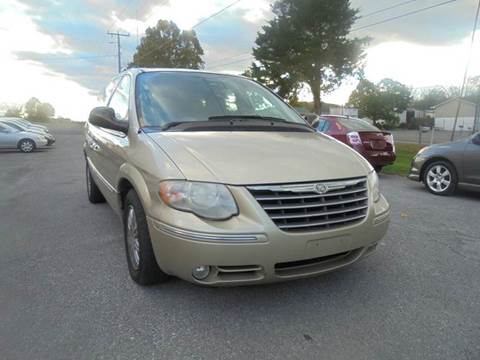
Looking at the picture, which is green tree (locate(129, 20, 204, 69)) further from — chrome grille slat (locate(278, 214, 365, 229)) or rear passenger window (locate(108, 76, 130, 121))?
chrome grille slat (locate(278, 214, 365, 229))

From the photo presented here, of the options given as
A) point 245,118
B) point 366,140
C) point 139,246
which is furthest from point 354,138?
point 139,246

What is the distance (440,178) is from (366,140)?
74.9 inches

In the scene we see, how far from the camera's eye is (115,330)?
8.01 feet

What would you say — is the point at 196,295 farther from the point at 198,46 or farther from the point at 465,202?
the point at 198,46

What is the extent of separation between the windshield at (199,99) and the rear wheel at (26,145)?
15.1 m

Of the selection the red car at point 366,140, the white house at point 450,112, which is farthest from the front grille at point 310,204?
the white house at point 450,112

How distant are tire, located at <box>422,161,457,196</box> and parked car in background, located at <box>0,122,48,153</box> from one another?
1569 cm

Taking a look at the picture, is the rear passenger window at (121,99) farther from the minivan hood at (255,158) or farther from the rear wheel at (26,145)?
the rear wheel at (26,145)

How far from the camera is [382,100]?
Result: 65.1 meters

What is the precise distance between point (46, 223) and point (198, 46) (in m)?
53.3

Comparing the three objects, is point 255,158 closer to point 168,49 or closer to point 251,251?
point 251,251

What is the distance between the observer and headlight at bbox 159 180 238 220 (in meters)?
2.34

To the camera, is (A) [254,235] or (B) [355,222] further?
(B) [355,222]

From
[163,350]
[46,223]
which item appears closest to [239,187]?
[163,350]
